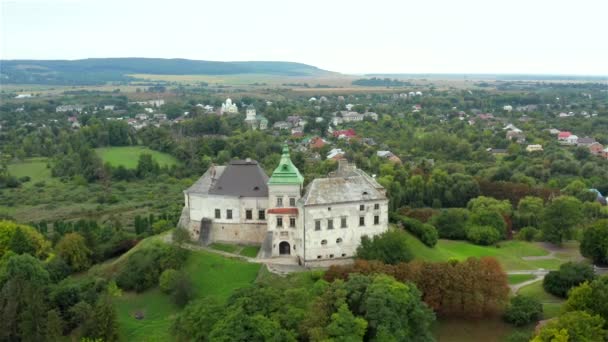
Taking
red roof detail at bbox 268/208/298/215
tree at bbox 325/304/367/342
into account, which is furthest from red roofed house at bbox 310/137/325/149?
tree at bbox 325/304/367/342

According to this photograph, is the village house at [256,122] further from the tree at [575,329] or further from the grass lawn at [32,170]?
the tree at [575,329]

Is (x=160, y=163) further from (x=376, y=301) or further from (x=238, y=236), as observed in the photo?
(x=376, y=301)

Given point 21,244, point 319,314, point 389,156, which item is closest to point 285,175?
point 319,314

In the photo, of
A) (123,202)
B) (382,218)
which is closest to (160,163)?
(123,202)

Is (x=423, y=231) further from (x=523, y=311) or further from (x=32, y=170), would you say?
(x=32, y=170)

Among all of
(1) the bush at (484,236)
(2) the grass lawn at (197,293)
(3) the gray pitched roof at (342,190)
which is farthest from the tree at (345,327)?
(1) the bush at (484,236)

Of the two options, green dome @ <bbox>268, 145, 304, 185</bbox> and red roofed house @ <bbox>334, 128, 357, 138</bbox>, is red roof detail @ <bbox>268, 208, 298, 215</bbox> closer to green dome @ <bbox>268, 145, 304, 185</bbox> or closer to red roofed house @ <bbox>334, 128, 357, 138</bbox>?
green dome @ <bbox>268, 145, 304, 185</bbox>
